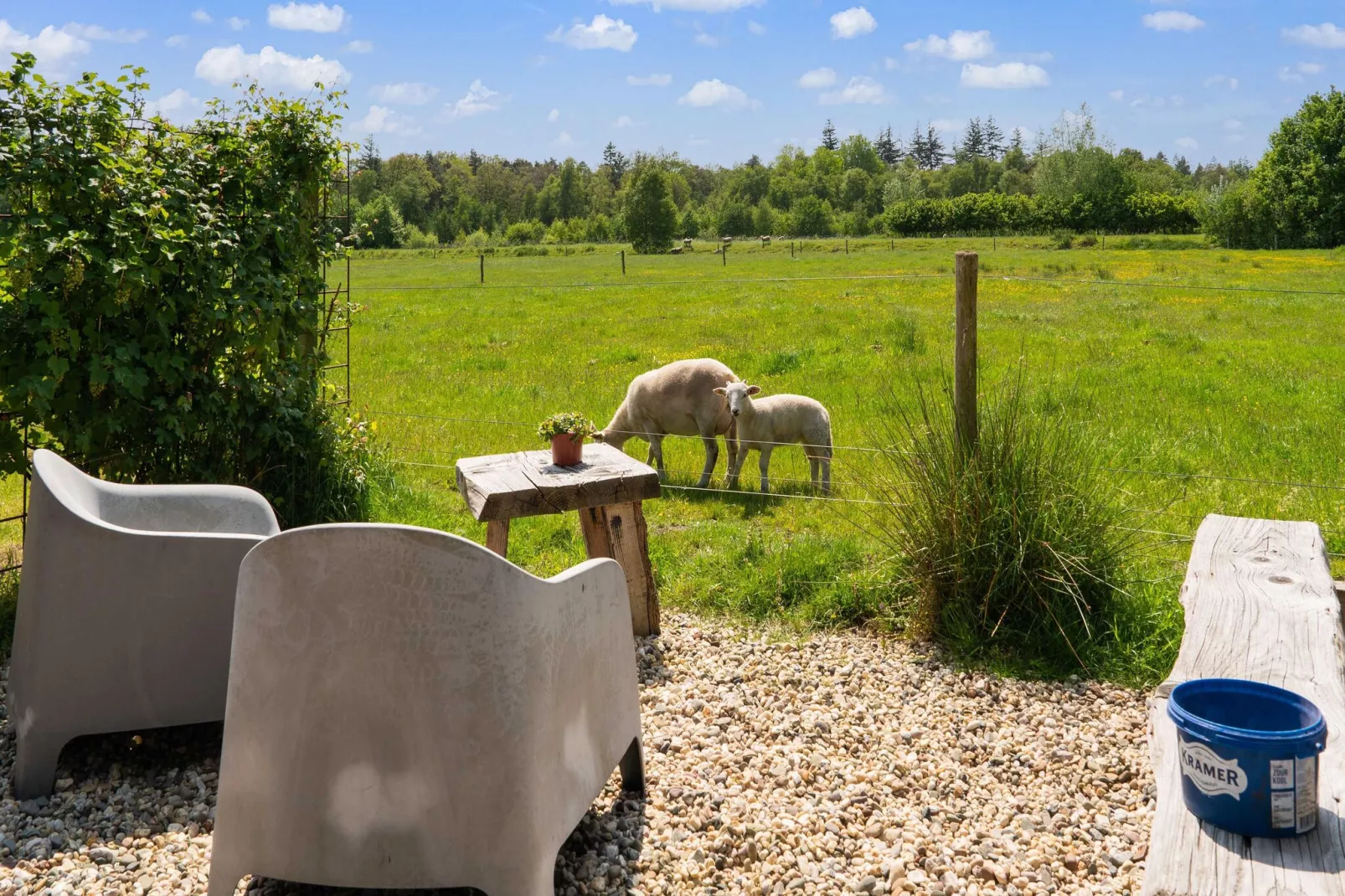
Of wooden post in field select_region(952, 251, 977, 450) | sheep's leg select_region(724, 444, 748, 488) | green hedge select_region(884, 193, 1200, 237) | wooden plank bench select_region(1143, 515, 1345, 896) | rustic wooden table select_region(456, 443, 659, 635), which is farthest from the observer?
green hedge select_region(884, 193, 1200, 237)

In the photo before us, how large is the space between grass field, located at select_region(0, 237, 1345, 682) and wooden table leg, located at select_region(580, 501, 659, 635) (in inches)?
25.4

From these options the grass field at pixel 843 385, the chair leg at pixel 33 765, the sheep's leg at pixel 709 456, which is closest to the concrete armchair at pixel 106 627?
the chair leg at pixel 33 765

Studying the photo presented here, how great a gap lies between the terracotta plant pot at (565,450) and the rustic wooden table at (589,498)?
0.05 meters

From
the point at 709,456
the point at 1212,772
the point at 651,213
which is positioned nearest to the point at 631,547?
the point at 1212,772

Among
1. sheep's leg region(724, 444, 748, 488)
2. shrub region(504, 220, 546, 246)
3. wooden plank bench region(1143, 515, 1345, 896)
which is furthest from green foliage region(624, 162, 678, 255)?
wooden plank bench region(1143, 515, 1345, 896)

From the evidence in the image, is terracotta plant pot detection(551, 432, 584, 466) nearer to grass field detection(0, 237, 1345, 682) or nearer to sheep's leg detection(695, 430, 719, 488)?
grass field detection(0, 237, 1345, 682)

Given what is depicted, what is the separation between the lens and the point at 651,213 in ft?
257

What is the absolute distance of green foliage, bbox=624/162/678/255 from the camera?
→ 255ft

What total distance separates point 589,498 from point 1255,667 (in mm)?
3232

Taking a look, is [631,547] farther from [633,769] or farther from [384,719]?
[384,719]

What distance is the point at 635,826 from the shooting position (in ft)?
13.4

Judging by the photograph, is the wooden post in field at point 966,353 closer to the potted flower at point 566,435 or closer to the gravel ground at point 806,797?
the gravel ground at point 806,797

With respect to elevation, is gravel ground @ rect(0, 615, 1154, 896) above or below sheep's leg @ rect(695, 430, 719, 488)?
below

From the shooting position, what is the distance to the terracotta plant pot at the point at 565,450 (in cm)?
589
